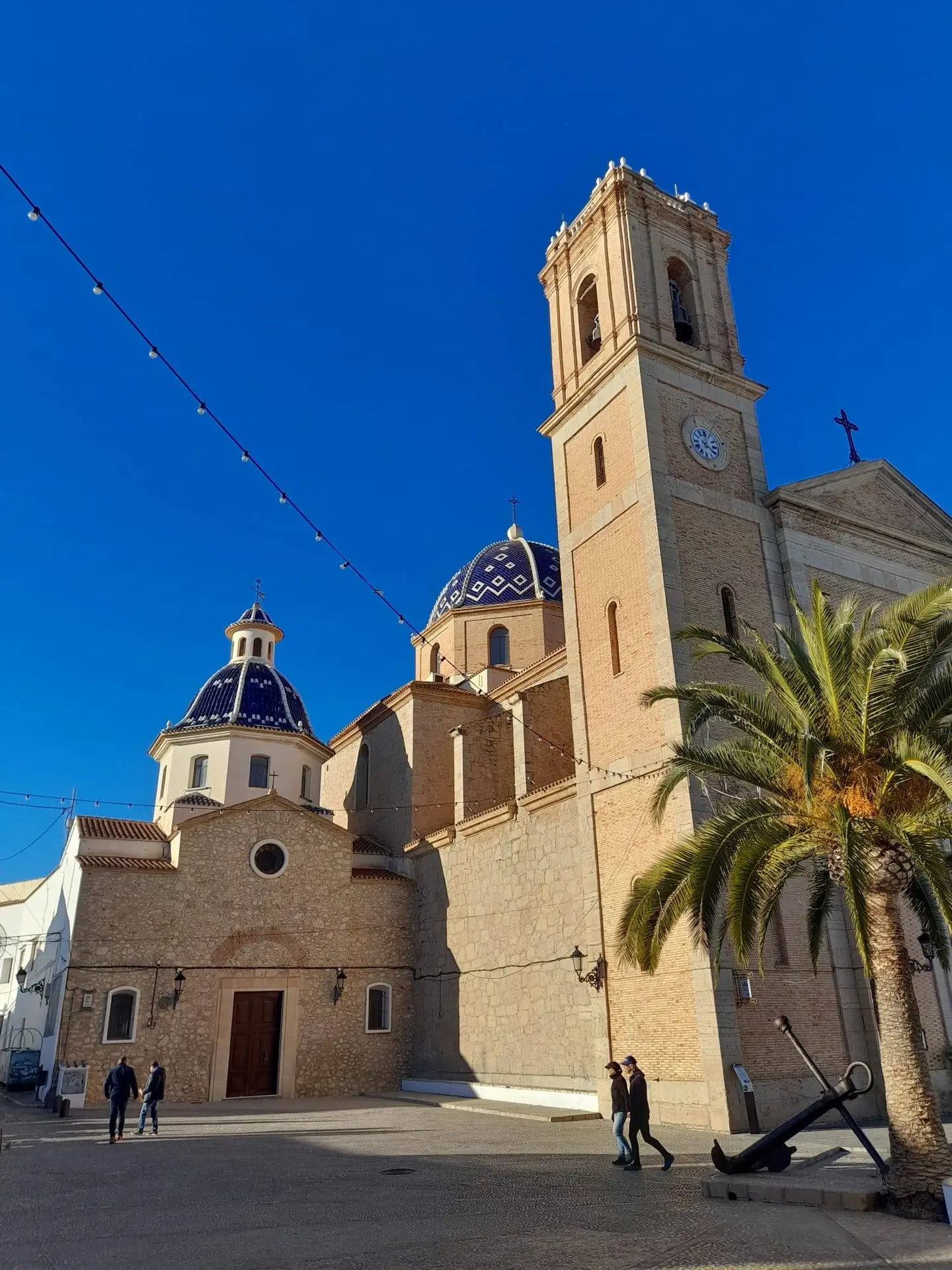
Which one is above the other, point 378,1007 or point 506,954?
point 506,954

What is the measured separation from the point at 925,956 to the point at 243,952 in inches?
521

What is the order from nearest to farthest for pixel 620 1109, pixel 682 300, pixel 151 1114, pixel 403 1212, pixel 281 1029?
pixel 403 1212 < pixel 620 1109 < pixel 151 1114 < pixel 281 1029 < pixel 682 300

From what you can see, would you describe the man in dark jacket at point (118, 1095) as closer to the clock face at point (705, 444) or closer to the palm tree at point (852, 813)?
the palm tree at point (852, 813)

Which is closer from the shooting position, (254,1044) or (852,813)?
(852,813)

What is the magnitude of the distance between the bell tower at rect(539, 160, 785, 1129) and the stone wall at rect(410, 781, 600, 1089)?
1446mm

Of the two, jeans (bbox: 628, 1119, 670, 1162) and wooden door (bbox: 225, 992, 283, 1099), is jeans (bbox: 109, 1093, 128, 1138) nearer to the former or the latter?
wooden door (bbox: 225, 992, 283, 1099)

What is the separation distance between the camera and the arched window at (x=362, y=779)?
2698 cm

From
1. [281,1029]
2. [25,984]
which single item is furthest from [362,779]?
[25,984]

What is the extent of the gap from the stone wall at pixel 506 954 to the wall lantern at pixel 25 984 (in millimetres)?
9037

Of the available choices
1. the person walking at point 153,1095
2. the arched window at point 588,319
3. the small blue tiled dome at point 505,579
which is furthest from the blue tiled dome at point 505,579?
the person walking at point 153,1095

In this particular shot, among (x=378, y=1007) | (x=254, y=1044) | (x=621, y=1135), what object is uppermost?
(x=378, y=1007)

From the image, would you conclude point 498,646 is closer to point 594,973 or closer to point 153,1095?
point 594,973

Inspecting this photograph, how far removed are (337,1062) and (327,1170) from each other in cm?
1089

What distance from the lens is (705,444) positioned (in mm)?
17953
